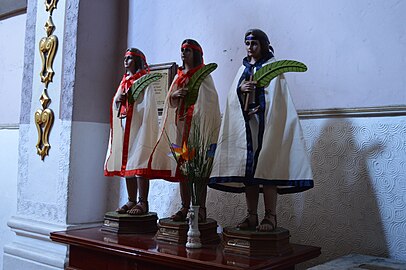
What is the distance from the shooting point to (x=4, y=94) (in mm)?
3111

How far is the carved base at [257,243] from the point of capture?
1.40 metres

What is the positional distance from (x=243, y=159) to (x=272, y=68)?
0.98 feet

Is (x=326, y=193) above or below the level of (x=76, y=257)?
above

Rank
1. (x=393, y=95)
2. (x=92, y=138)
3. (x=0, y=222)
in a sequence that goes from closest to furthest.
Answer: (x=393, y=95) → (x=92, y=138) → (x=0, y=222)

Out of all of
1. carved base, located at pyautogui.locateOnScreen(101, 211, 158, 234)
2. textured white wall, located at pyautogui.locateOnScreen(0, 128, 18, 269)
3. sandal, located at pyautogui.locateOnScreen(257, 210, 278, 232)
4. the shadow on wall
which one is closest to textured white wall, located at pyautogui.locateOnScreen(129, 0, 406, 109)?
the shadow on wall

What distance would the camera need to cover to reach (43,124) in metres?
2.38

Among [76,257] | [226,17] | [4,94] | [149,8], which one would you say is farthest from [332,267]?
[4,94]

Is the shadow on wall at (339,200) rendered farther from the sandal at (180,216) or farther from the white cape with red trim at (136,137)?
the white cape with red trim at (136,137)

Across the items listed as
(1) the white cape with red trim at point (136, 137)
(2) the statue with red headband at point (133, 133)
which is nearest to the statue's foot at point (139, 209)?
(2) the statue with red headband at point (133, 133)

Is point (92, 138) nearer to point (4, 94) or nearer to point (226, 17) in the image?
point (226, 17)

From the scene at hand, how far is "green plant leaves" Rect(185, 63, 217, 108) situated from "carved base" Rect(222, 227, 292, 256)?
1.66 feet

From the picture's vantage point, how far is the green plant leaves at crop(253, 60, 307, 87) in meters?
1.48

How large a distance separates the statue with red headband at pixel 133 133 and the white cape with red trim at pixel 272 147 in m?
0.38

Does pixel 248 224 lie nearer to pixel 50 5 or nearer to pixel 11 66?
pixel 50 5
